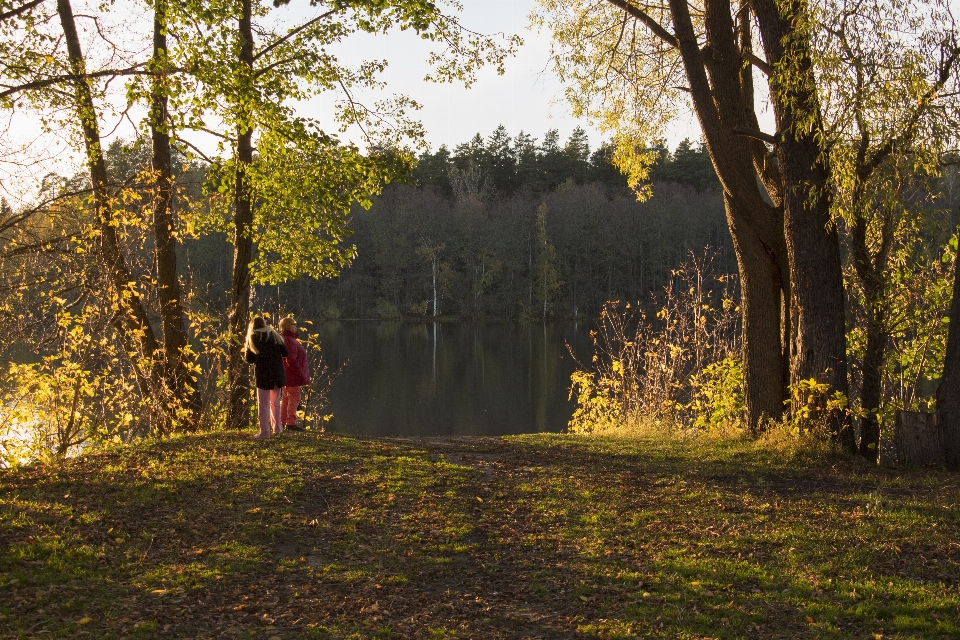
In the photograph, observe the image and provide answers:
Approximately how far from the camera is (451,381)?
30.8 meters

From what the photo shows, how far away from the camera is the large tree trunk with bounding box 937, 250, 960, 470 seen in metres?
7.66

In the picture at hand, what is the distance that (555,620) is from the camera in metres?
4.24

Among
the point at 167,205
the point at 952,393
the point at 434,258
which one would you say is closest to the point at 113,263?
the point at 167,205

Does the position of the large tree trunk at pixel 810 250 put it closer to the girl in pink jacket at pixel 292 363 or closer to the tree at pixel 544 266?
the girl in pink jacket at pixel 292 363

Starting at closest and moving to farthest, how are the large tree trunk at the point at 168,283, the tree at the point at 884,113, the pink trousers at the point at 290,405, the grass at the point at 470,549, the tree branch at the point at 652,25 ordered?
the grass at the point at 470,549 < the tree at the point at 884,113 < the tree branch at the point at 652,25 < the pink trousers at the point at 290,405 < the large tree trunk at the point at 168,283

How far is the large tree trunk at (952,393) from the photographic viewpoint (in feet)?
25.1

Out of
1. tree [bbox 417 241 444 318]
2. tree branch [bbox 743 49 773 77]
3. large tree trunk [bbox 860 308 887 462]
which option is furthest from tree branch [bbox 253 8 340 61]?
tree [bbox 417 241 444 318]

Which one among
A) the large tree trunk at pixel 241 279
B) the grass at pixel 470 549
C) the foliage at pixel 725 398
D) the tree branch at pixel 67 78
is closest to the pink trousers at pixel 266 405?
the grass at pixel 470 549

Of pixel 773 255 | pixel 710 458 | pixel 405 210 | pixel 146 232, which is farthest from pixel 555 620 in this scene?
pixel 405 210

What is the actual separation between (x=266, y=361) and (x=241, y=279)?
2.76m

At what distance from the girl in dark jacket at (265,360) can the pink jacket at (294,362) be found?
0.43 m

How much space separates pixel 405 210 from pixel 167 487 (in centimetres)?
5771

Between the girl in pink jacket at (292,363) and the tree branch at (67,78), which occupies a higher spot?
the tree branch at (67,78)

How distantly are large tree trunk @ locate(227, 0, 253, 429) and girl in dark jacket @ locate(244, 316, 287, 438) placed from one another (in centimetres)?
161
